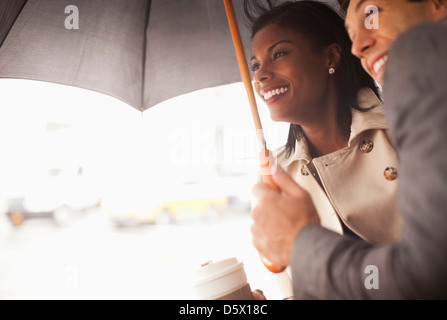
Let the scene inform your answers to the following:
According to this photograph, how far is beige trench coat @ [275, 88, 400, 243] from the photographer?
1.22 meters

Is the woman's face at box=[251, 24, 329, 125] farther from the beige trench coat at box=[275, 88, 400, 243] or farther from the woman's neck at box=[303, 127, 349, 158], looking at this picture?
the beige trench coat at box=[275, 88, 400, 243]

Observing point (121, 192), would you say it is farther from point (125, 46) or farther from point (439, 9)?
point (439, 9)

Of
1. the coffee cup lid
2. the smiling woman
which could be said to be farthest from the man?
the smiling woman

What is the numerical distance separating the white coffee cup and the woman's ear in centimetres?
90

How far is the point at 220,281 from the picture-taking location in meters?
0.94

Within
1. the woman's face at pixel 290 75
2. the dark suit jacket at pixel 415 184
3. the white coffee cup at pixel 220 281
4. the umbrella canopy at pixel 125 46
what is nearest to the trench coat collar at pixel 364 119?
the woman's face at pixel 290 75

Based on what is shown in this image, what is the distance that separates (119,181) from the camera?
7.01 m

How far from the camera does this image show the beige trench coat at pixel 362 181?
122 centimetres

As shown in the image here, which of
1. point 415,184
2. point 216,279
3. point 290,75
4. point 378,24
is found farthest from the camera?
point 290,75

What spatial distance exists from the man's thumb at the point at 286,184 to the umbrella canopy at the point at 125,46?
736 millimetres

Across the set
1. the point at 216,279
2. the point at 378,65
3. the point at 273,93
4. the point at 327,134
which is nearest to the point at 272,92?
the point at 273,93

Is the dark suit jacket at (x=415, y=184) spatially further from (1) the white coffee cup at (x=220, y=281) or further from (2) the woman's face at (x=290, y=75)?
(2) the woman's face at (x=290, y=75)

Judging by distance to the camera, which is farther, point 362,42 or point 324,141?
point 324,141

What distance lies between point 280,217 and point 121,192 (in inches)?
255
